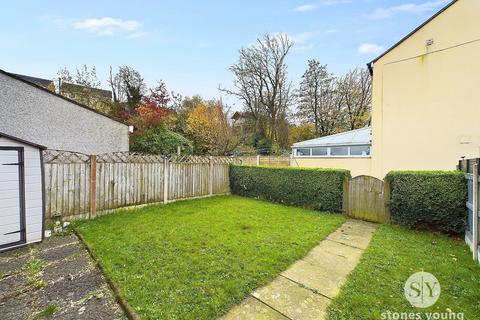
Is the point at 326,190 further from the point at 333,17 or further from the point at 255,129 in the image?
the point at 255,129

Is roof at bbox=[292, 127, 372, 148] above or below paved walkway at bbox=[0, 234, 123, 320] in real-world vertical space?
above

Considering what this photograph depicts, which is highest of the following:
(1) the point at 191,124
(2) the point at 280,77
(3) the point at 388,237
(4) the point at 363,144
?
(2) the point at 280,77

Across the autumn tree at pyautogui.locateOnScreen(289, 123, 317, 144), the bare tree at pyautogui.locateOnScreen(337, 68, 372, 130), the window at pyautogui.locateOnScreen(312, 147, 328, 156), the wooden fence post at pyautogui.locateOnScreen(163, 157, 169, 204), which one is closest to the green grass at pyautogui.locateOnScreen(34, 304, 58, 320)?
the wooden fence post at pyautogui.locateOnScreen(163, 157, 169, 204)

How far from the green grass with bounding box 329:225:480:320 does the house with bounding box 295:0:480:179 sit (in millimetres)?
4070

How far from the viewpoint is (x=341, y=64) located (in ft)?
75.2

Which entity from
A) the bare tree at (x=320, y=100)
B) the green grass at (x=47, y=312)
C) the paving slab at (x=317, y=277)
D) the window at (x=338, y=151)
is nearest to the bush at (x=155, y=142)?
the window at (x=338, y=151)

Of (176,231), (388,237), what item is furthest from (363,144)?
(176,231)

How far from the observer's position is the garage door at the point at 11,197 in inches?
159

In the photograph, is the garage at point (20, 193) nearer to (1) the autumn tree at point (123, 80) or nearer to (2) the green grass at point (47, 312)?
(2) the green grass at point (47, 312)

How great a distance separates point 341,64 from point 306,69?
11.9 feet

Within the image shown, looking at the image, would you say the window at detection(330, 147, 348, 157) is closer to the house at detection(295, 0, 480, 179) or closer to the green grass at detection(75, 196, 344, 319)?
the house at detection(295, 0, 480, 179)

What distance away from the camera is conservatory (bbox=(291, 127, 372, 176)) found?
1110cm

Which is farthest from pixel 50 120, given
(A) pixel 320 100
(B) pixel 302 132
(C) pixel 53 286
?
(A) pixel 320 100

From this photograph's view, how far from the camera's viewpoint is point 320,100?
955 inches
